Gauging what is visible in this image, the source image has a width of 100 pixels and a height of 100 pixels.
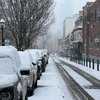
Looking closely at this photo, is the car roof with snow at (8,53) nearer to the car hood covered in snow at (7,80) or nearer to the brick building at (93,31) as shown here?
the car hood covered in snow at (7,80)

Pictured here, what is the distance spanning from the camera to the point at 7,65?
1116 centimetres

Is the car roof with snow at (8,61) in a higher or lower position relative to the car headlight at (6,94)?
higher

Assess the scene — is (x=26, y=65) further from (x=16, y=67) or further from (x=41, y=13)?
(x=41, y=13)

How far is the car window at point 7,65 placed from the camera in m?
10.9

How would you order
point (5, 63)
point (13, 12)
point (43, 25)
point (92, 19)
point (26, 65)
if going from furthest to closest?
point (92, 19) → point (43, 25) → point (13, 12) → point (26, 65) → point (5, 63)

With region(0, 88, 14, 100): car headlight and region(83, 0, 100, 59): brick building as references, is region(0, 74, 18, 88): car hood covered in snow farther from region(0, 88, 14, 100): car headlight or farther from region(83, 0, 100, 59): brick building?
region(83, 0, 100, 59): brick building

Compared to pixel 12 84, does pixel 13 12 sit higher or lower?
higher

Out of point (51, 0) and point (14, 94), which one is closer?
point (14, 94)

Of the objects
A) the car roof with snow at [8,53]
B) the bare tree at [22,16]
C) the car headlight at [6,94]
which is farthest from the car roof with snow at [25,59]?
the bare tree at [22,16]

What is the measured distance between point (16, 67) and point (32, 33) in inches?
1345

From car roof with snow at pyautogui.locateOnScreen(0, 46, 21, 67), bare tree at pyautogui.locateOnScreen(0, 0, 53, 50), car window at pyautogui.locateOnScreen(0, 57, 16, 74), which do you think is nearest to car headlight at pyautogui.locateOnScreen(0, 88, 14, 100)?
car window at pyautogui.locateOnScreen(0, 57, 16, 74)

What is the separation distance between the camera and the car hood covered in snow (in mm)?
10000

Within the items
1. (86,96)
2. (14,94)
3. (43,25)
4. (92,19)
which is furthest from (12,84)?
(92,19)

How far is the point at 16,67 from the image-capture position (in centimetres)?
1130
